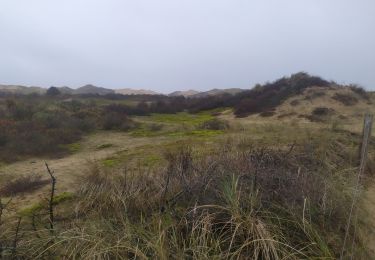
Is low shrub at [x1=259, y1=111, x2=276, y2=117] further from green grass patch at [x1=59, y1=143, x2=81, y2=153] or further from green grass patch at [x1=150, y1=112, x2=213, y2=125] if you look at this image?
green grass patch at [x1=59, y1=143, x2=81, y2=153]

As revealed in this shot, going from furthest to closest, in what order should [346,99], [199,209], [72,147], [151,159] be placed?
[346,99] → [72,147] → [151,159] → [199,209]

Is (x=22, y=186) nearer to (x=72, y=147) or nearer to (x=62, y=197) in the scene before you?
(x=62, y=197)

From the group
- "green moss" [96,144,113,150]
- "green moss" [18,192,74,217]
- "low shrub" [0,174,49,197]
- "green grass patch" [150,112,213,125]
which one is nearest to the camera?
"green moss" [18,192,74,217]

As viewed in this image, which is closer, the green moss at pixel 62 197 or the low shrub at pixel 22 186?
the green moss at pixel 62 197

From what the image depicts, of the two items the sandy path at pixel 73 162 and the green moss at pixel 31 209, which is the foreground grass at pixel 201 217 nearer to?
the green moss at pixel 31 209

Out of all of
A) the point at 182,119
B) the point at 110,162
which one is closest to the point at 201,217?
the point at 110,162

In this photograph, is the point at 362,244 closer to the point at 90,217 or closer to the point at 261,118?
the point at 90,217

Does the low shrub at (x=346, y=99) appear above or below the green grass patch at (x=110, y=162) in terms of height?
above

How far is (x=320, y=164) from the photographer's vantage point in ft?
18.9

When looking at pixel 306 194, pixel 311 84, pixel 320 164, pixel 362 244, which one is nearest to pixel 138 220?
pixel 306 194

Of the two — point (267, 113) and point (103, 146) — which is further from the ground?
point (267, 113)

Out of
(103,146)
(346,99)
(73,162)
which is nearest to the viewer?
(73,162)

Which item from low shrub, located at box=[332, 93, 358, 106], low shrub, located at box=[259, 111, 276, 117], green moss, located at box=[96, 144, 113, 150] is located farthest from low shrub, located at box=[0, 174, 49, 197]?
low shrub, located at box=[332, 93, 358, 106]

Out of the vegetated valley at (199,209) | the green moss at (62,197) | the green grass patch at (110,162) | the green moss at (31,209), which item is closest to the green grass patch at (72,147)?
the vegetated valley at (199,209)
